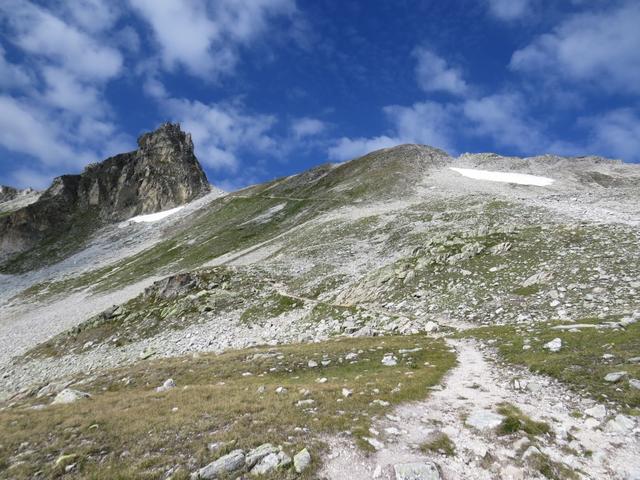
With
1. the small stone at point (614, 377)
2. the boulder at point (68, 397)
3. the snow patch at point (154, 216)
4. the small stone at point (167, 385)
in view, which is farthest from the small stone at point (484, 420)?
the snow patch at point (154, 216)

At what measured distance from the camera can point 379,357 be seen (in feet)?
69.8

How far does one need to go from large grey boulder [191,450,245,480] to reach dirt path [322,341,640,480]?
2381 mm

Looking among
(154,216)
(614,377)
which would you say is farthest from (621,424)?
(154,216)

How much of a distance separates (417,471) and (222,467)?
514 centimetres

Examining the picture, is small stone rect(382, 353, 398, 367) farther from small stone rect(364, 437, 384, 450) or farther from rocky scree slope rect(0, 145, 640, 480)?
small stone rect(364, 437, 384, 450)

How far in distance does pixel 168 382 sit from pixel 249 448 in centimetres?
1224

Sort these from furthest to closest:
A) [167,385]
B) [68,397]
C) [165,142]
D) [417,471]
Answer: [165,142], [167,385], [68,397], [417,471]

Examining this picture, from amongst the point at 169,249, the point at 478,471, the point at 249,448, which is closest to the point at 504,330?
the point at 478,471

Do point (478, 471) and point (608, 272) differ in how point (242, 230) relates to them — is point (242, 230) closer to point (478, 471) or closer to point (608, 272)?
point (608, 272)

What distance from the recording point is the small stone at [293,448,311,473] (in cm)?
967

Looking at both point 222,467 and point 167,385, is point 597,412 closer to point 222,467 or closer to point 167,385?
point 222,467

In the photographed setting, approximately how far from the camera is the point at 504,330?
22.7 m

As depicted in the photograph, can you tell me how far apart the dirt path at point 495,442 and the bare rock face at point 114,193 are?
15412cm

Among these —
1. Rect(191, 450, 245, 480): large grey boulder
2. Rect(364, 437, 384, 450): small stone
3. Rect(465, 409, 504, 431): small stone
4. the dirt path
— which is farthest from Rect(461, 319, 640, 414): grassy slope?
Rect(191, 450, 245, 480): large grey boulder
